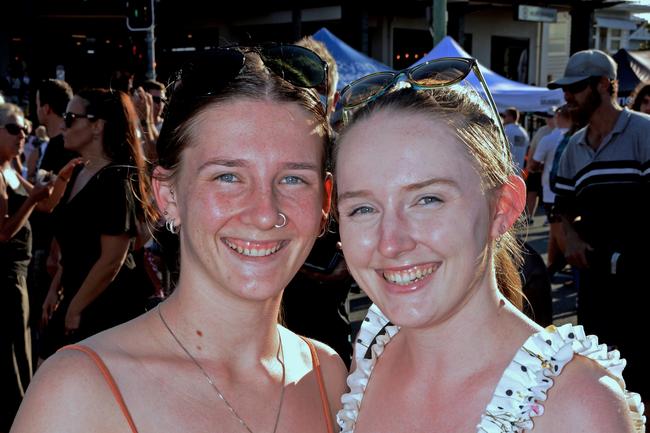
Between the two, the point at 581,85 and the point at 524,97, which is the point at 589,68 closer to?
the point at 581,85

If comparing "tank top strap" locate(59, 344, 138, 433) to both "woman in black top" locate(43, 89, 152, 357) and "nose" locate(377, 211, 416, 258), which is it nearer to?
"nose" locate(377, 211, 416, 258)

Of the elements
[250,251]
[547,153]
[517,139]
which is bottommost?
[517,139]

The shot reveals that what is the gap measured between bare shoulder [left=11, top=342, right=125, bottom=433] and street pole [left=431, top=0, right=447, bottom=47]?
30.4ft

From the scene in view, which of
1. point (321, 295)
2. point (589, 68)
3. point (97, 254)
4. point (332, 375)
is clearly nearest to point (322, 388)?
point (332, 375)

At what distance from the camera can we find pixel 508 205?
6.30 ft

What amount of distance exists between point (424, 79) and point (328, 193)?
456mm

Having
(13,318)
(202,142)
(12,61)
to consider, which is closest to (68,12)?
(12,61)

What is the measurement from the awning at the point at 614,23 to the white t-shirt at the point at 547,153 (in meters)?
22.1

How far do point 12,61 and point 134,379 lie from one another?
27.2m

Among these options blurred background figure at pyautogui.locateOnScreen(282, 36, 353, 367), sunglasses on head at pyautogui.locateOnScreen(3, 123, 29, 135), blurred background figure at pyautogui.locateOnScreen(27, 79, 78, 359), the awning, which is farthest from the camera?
→ the awning

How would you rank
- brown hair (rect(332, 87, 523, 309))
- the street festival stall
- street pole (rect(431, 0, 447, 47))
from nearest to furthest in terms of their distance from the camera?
brown hair (rect(332, 87, 523, 309)) < street pole (rect(431, 0, 447, 47)) < the street festival stall

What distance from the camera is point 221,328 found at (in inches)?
82.5

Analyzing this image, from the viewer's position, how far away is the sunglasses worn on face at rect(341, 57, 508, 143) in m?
1.95

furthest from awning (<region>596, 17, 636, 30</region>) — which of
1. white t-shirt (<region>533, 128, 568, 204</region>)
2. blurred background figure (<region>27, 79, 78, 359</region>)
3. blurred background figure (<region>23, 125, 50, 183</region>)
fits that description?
blurred background figure (<region>27, 79, 78, 359</region>)
